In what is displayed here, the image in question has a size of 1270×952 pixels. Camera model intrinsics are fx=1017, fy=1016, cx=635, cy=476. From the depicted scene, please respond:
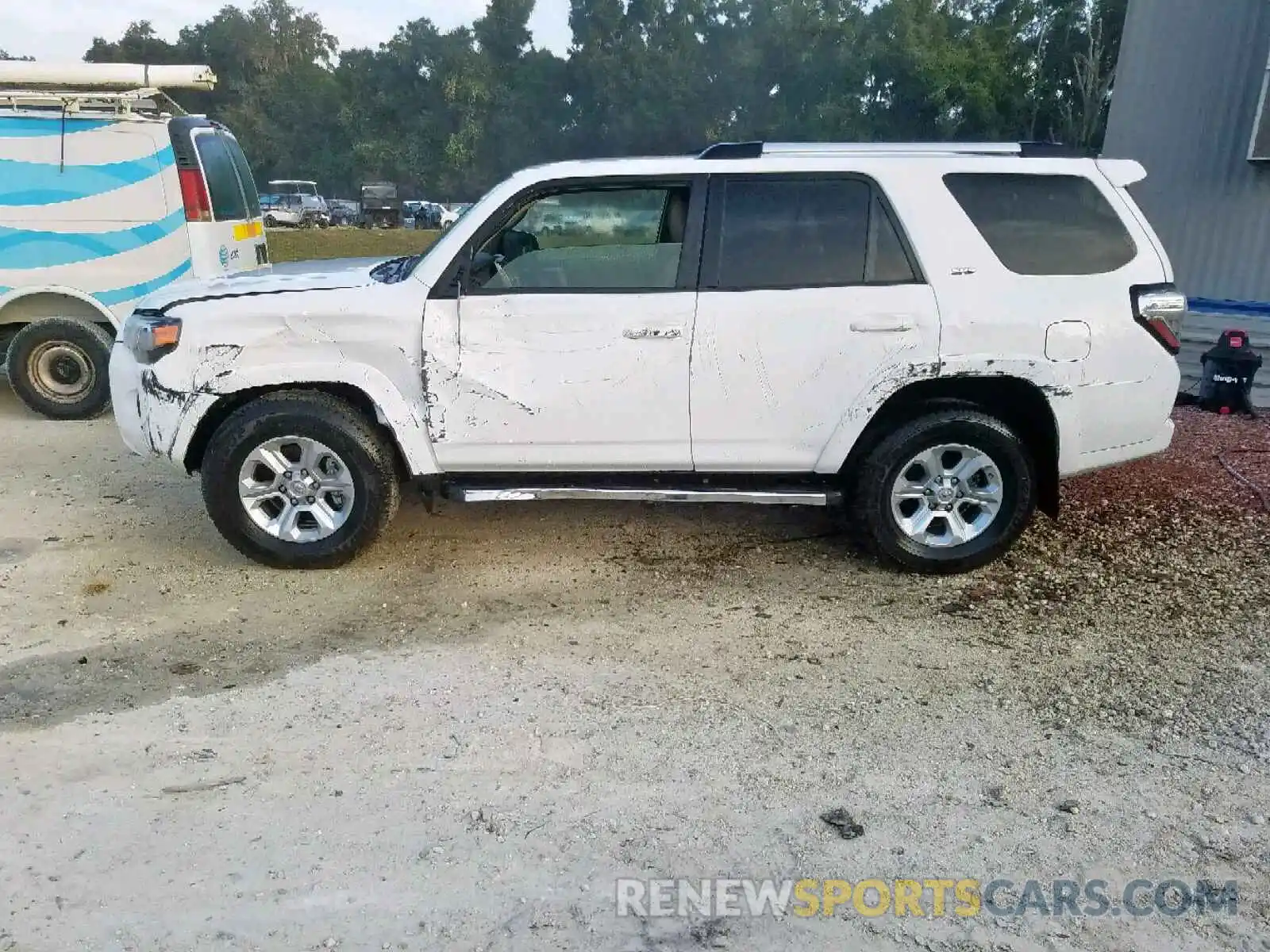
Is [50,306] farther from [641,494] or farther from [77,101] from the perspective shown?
[641,494]

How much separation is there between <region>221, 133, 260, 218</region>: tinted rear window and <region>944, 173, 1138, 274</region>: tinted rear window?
19.8ft

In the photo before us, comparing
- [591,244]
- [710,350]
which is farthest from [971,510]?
[591,244]

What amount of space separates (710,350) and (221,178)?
17.1ft

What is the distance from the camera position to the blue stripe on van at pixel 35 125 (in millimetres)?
7238

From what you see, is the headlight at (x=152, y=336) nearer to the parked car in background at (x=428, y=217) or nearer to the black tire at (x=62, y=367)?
the black tire at (x=62, y=367)

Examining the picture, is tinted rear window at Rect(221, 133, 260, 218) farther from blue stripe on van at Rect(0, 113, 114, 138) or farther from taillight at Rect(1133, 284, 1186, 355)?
taillight at Rect(1133, 284, 1186, 355)

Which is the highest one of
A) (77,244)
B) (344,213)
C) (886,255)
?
(886,255)

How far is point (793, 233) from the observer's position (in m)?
4.50

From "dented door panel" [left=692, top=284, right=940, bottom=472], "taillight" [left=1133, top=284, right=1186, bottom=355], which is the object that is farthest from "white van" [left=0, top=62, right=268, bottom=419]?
"taillight" [left=1133, top=284, right=1186, bottom=355]

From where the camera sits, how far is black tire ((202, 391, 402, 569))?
4.54 m

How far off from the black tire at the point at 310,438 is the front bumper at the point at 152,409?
5.3 inches

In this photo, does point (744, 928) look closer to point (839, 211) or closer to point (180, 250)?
point (839, 211)

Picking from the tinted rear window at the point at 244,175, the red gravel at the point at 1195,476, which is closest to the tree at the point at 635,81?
the red gravel at the point at 1195,476

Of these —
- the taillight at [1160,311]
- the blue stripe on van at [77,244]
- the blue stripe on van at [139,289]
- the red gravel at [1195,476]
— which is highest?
the taillight at [1160,311]
